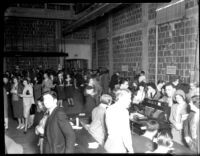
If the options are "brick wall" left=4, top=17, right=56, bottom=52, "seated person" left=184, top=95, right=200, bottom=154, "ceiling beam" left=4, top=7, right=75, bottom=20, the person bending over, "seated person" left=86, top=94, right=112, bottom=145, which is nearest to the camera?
the person bending over

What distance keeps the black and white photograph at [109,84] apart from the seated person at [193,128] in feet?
0.05

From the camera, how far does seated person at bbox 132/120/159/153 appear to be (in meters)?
2.99

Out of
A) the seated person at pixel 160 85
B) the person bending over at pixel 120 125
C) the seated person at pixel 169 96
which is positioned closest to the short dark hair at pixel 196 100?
the person bending over at pixel 120 125

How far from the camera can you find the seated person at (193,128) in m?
3.59

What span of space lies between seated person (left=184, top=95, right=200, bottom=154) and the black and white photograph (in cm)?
1

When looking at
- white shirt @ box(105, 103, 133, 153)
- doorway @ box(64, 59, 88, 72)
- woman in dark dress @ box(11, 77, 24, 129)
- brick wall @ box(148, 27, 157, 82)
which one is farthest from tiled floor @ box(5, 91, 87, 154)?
doorway @ box(64, 59, 88, 72)

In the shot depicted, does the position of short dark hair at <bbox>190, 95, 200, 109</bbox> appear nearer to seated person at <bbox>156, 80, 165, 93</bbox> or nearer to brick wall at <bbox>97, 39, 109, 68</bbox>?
seated person at <bbox>156, 80, 165, 93</bbox>

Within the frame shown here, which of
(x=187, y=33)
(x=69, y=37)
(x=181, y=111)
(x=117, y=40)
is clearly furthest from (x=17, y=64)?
(x=181, y=111)

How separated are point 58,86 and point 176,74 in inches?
136

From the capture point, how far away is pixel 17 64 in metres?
12.9

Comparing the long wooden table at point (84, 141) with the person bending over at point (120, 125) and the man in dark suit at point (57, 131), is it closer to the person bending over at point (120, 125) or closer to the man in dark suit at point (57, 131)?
the person bending over at point (120, 125)

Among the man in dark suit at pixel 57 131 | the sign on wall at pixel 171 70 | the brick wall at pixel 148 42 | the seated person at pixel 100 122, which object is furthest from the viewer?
the sign on wall at pixel 171 70

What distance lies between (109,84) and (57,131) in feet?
18.3

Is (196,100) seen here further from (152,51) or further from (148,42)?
(148,42)
